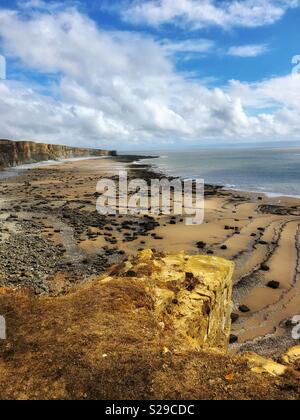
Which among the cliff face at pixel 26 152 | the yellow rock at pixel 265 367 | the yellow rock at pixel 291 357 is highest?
the cliff face at pixel 26 152

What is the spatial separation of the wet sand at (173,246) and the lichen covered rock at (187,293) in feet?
8.76

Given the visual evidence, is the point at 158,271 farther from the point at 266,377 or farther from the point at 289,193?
the point at 289,193

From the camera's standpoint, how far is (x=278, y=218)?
110ft

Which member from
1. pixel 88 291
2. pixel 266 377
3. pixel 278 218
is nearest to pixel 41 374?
pixel 88 291

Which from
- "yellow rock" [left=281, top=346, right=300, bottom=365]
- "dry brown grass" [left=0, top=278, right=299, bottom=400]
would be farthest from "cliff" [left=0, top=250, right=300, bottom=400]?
"yellow rock" [left=281, top=346, right=300, bottom=365]

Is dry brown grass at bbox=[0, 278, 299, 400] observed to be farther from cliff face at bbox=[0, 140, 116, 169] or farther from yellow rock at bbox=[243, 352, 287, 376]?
cliff face at bbox=[0, 140, 116, 169]

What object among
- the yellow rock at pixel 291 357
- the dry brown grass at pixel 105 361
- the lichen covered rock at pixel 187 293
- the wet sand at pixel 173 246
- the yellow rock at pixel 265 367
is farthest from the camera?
the wet sand at pixel 173 246

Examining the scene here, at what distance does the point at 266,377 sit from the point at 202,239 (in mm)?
19834

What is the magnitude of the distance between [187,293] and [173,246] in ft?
45.9

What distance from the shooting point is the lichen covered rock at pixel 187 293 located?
381 inches

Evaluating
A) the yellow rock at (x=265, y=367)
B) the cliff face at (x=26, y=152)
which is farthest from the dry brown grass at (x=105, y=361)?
the cliff face at (x=26, y=152)

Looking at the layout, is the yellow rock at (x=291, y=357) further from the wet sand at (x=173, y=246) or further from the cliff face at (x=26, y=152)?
the cliff face at (x=26, y=152)

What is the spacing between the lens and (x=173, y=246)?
24609 mm
